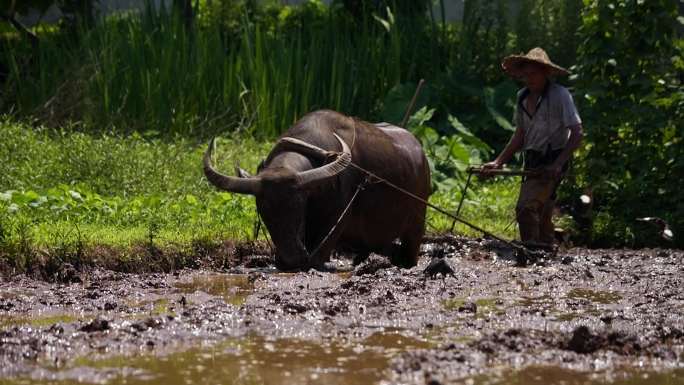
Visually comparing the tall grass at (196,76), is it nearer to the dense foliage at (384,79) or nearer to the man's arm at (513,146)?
the dense foliage at (384,79)

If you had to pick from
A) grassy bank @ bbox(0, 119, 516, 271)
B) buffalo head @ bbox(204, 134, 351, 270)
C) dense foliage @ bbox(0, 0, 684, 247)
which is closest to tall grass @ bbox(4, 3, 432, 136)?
dense foliage @ bbox(0, 0, 684, 247)

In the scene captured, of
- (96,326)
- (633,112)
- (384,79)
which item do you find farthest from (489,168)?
(384,79)

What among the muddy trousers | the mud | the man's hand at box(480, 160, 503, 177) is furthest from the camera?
the muddy trousers

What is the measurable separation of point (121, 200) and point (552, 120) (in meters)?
3.77

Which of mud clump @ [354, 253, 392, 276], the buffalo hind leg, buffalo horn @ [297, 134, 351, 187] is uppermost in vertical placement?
buffalo horn @ [297, 134, 351, 187]

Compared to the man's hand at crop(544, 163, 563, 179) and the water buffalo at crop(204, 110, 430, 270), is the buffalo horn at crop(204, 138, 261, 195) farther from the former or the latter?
the man's hand at crop(544, 163, 563, 179)

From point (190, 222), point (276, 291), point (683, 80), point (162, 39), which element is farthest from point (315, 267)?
point (162, 39)

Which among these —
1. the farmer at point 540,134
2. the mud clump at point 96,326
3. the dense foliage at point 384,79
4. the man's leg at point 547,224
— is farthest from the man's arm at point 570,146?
the mud clump at point 96,326

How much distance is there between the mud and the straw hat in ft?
4.84

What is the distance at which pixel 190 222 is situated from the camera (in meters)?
10.1

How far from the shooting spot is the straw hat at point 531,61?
9.53 metres

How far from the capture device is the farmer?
953cm

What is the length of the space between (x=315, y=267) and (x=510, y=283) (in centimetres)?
132

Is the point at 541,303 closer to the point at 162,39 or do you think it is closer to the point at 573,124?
the point at 573,124
